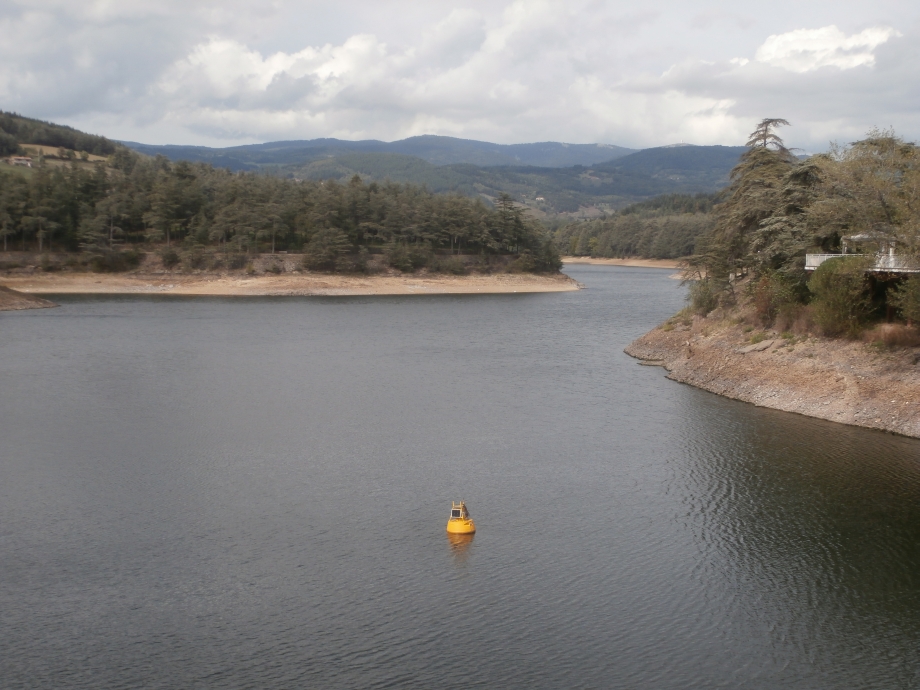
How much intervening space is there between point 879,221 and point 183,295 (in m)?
73.0

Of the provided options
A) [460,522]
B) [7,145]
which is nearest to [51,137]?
[7,145]

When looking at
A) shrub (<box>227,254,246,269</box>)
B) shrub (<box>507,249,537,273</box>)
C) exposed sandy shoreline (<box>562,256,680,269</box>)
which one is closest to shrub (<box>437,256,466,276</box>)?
shrub (<box>507,249,537,273</box>)

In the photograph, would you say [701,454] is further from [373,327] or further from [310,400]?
[373,327]

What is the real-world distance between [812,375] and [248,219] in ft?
258

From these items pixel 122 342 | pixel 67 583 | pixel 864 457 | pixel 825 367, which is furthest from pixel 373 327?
pixel 67 583

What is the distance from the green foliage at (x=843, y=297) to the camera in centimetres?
A: 3347

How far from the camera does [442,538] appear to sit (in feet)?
63.6

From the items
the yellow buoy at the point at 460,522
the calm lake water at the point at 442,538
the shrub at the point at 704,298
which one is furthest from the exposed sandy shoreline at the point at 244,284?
the yellow buoy at the point at 460,522

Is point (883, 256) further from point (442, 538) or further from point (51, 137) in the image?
point (51, 137)

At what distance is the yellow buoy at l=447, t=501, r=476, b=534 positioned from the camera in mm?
19516

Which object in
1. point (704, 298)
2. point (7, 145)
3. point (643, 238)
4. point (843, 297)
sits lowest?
point (704, 298)

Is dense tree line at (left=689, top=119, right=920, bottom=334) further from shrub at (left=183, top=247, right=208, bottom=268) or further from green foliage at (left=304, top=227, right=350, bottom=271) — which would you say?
shrub at (left=183, top=247, right=208, bottom=268)

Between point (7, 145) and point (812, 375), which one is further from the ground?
point (7, 145)

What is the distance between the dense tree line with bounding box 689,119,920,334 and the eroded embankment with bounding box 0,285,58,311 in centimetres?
5748
